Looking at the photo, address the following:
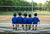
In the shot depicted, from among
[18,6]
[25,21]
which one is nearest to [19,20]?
[25,21]

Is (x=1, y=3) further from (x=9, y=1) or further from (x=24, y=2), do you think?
(x=24, y=2)

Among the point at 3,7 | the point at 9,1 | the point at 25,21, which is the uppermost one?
the point at 9,1

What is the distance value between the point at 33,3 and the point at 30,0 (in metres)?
0.23

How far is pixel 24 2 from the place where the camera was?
425cm

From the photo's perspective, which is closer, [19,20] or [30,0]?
[19,20]

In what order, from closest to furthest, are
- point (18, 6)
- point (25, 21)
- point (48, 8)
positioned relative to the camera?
point (25, 21), point (18, 6), point (48, 8)

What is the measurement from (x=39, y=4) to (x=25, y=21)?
191 cm

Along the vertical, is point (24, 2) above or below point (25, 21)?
above

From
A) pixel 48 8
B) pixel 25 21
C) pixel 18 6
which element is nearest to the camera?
pixel 25 21

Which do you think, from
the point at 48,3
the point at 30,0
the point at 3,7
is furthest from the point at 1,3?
the point at 48,3

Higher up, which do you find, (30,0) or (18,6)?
(30,0)

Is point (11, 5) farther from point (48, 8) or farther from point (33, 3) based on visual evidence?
point (48, 8)

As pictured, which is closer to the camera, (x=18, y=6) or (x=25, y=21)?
(x=25, y=21)

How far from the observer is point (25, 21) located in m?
2.63
